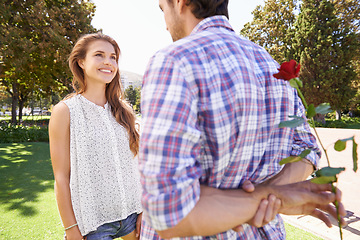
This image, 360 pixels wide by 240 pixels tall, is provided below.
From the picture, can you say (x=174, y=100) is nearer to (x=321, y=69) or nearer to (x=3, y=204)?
(x=3, y=204)

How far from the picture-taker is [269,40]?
24453 millimetres

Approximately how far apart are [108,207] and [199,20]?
159cm

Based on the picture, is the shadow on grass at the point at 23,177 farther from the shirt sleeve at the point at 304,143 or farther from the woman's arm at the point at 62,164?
the shirt sleeve at the point at 304,143

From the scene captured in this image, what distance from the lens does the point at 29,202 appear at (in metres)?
5.14

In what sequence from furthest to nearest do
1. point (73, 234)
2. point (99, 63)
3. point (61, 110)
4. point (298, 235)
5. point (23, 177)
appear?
point (23, 177) < point (298, 235) < point (99, 63) < point (61, 110) < point (73, 234)

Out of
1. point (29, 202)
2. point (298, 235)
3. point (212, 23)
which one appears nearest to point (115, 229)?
point (212, 23)

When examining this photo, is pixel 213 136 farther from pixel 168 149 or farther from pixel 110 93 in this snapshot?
pixel 110 93

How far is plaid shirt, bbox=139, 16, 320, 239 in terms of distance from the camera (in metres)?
0.74

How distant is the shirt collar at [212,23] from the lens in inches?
41.5

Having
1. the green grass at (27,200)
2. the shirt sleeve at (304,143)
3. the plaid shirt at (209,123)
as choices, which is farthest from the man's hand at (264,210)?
the green grass at (27,200)

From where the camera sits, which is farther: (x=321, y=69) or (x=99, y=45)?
(x=321, y=69)

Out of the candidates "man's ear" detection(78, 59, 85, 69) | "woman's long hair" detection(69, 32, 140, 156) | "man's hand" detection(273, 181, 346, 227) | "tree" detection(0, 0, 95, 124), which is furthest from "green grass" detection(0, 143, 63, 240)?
"tree" detection(0, 0, 95, 124)

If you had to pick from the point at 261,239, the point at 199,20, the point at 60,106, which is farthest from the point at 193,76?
the point at 60,106

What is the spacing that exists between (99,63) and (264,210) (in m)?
1.90
